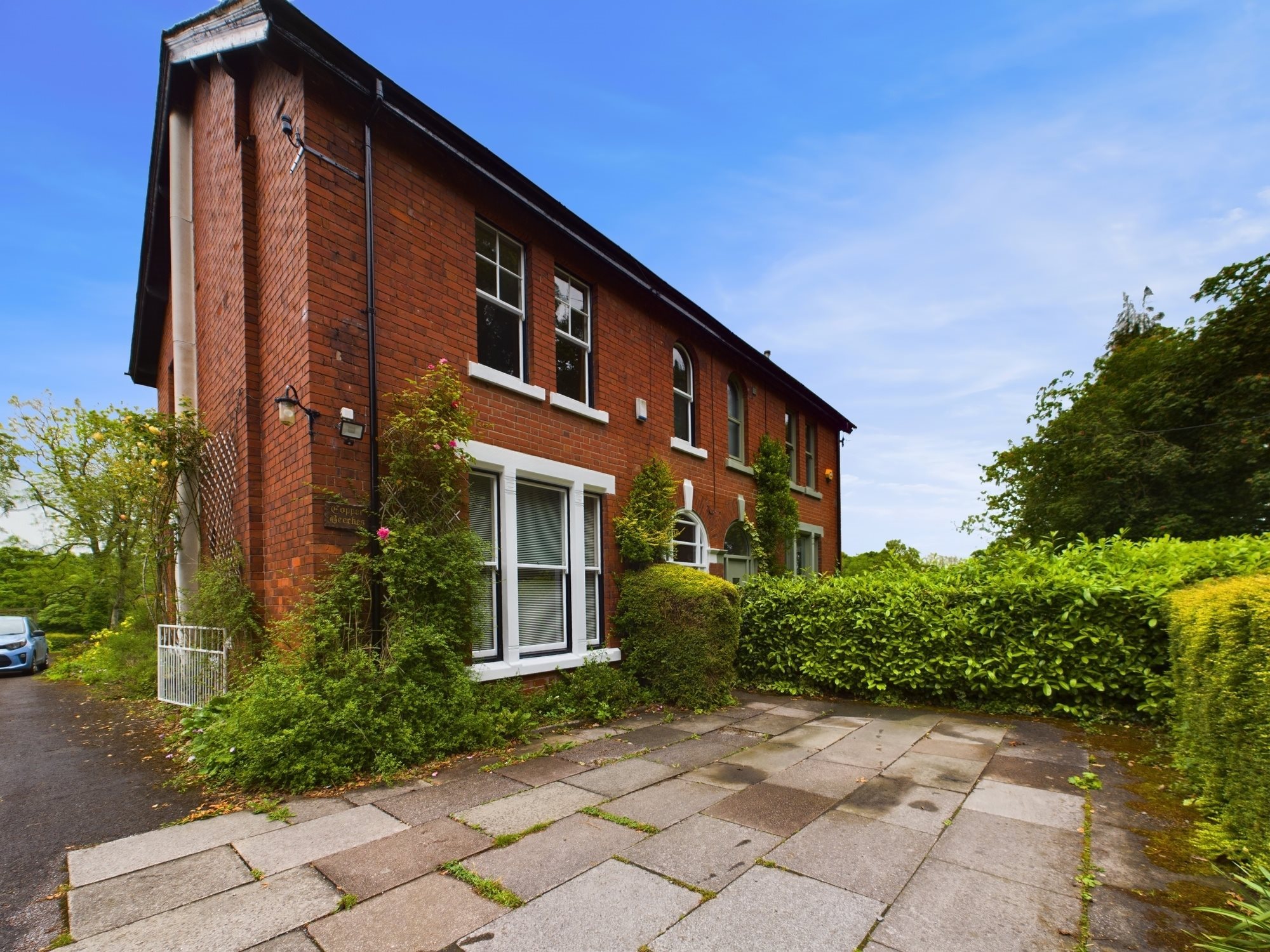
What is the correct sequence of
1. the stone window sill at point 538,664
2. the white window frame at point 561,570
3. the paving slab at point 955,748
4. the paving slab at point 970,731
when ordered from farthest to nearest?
1. the white window frame at point 561,570
2. the stone window sill at point 538,664
3. the paving slab at point 970,731
4. the paving slab at point 955,748

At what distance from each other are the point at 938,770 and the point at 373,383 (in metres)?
5.68

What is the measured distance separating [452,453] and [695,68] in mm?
6189

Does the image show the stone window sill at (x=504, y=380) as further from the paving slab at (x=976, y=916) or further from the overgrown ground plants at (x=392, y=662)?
the paving slab at (x=976, y=916)

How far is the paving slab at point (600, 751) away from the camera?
4918 mm

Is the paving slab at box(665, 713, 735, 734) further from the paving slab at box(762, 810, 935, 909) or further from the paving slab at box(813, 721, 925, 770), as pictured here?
the paving slab at box(762, 810, 935, 909)

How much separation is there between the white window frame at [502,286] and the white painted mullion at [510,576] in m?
1.23

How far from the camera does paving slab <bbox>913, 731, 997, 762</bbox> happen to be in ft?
16.5

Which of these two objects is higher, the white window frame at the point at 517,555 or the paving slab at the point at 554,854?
the white window frame at the point at 517,555

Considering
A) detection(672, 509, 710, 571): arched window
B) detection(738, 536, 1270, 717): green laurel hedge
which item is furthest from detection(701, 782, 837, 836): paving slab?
detection(672, 509, 710, 571): arched window

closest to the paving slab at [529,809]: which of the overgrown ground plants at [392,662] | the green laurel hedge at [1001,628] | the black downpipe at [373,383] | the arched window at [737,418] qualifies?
the overgrown ground plants at [392,662]

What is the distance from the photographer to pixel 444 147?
6121 millimetres

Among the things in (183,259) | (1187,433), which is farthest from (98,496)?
(1187,433)

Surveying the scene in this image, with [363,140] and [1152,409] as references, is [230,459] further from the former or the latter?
[1152,409]

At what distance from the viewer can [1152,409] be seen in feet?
58.0
